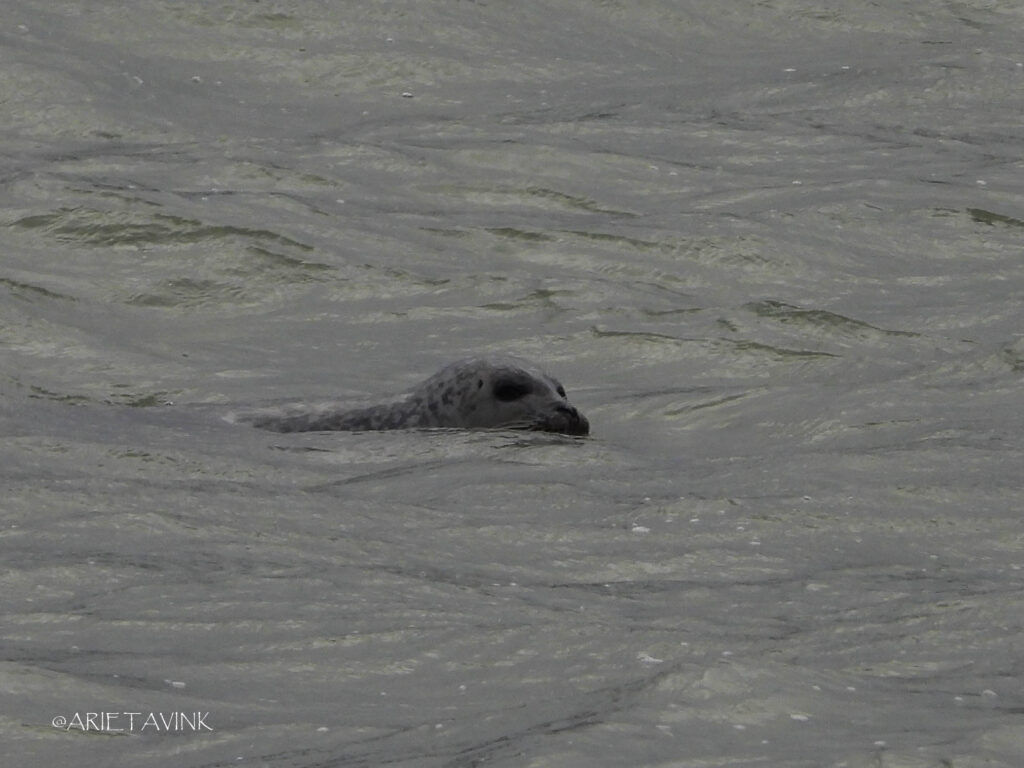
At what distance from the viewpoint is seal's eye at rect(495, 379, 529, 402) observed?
9.27 m

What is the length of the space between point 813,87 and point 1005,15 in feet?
8.95

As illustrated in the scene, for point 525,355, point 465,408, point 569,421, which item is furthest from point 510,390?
point 525,355

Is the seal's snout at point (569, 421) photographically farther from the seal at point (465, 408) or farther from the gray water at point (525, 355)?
the gray water at point (525, 355)

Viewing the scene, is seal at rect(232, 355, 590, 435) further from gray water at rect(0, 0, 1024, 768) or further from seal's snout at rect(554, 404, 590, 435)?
gray water at rect(0, 0, 1024, 768)

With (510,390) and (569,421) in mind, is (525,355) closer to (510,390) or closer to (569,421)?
(510,390)

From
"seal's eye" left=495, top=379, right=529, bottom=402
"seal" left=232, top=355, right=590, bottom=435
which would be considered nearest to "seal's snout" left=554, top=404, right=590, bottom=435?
"seal" left=232, top=355, right=590, bottom=435

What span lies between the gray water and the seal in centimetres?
24

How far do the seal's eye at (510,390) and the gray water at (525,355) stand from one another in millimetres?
349

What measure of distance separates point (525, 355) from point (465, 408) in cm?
165

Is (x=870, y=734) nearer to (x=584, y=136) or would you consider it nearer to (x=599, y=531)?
(x=599, y=531)

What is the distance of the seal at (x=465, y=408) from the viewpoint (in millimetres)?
9195

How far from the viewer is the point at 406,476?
8.16m

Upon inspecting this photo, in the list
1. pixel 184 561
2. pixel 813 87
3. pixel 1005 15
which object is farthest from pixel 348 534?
pixel 1005 15

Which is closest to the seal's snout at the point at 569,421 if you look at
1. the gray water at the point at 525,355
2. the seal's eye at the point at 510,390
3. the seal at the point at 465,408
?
the seal at the point at 465,408
